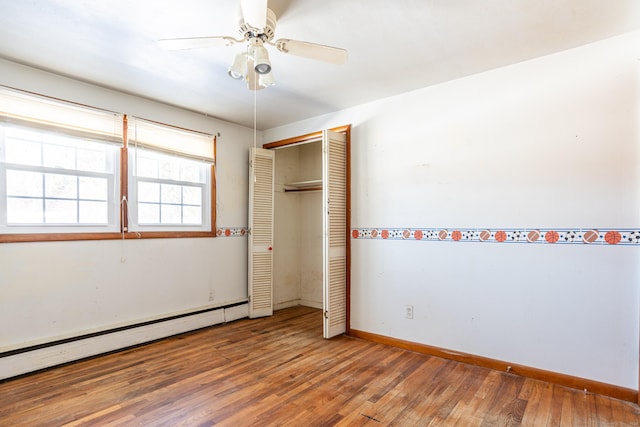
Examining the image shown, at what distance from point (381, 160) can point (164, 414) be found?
2.72m

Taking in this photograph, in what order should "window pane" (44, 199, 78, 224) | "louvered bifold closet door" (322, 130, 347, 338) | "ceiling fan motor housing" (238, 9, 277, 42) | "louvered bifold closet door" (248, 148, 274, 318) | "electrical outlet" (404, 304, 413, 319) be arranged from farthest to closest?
"louvered bifold closet door" (248, 148, 274, 318), "louvered bifold closet door" (322, 130, 347, 338), "electrical outlet" (404, 304, 413, 319), "window pane" (44, 199, 78, 224), "ceiling fan motor housing" (238, 9, 277, 42)

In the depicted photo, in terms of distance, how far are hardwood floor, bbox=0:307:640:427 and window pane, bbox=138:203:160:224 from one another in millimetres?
1225

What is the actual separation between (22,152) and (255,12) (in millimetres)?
2329

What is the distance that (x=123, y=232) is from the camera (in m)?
3.14

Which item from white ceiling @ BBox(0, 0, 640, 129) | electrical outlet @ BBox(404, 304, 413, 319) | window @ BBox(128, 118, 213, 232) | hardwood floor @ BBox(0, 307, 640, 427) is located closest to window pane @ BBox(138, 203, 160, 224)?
window @ BBox(128, 118, 213, 232)

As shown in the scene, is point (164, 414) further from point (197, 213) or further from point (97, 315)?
point (197, 213)

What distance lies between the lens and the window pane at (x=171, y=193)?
11.6 ft

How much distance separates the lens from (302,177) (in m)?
5.01

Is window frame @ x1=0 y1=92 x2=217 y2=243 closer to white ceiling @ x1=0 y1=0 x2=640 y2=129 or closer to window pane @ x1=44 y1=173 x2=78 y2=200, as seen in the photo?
window pane @ x1=44 y1=173 x2=78 y2=200

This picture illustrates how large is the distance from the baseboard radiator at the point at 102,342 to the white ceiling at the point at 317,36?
2.23 m

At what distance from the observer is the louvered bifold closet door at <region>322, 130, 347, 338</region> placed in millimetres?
3395

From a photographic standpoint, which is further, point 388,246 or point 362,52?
point 388,246

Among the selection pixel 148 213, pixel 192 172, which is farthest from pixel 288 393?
pixel 192 172

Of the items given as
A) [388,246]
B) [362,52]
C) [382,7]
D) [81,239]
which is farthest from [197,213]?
[382,7]
